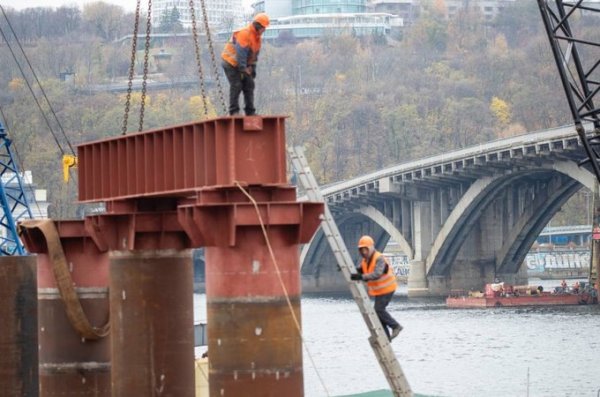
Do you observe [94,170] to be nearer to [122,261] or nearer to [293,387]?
[122,261]

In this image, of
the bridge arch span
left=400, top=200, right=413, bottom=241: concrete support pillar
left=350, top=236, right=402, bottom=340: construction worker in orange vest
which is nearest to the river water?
the bridge arch span

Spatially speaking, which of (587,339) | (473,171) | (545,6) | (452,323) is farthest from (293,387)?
(473,171)

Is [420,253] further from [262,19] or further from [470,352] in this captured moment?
[262,19]

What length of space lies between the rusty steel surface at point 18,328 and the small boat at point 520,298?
113263 millimetres

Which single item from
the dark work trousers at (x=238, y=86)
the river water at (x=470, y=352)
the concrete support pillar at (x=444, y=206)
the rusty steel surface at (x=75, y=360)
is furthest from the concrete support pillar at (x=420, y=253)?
the dark work trousers at (x=238, y=86)

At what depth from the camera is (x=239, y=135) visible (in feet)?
123

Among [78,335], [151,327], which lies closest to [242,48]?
[151,327]

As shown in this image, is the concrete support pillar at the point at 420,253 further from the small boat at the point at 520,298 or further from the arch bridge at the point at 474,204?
the small boat at the point at 520,298

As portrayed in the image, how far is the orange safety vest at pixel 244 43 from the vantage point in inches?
1500

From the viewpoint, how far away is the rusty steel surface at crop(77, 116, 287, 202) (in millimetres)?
37562

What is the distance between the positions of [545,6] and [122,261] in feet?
65.1

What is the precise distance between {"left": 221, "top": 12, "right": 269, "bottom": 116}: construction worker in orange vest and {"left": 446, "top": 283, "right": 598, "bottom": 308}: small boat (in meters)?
124

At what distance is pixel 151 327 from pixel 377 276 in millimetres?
11888

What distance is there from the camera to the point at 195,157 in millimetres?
38875
